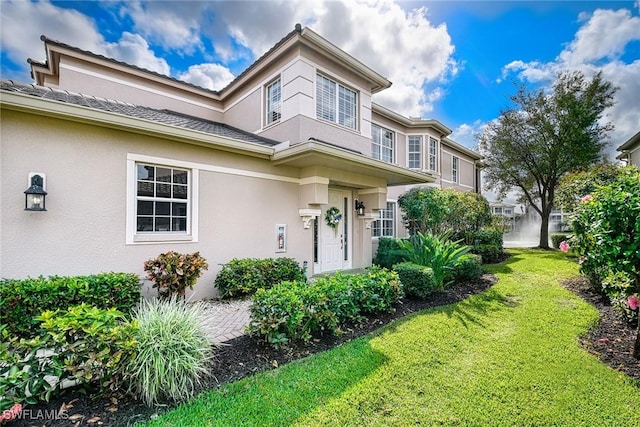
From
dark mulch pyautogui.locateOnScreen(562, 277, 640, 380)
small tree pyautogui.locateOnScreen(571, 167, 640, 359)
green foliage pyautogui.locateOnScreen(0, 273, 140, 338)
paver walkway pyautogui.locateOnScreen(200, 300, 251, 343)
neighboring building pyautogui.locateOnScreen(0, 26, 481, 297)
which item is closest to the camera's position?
small tree pyautogui.locateOnScreen(571, 167, 640, 359)

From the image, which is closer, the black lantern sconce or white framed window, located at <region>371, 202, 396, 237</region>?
the black lantern sconce

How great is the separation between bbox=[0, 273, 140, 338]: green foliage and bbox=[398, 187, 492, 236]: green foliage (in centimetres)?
942

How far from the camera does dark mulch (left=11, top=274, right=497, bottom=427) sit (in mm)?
2494

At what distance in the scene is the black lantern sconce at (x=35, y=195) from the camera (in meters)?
4.43

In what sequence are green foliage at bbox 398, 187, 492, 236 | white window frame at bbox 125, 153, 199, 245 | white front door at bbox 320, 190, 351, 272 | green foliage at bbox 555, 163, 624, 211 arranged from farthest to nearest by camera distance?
green foliage at bbox 398, 187, 492, 236 < green foliage at bbox 555, 163, 624, 211 < white front door at bbox 320, 190, 351, 272 < white window frame at bbox 125, 153, 199, 245

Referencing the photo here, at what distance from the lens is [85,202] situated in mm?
4996

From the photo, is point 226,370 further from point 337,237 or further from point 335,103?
point 335,103

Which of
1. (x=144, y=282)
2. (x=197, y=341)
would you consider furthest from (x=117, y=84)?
(x=197, y=341)

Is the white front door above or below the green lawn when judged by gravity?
above

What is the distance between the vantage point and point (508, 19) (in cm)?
780

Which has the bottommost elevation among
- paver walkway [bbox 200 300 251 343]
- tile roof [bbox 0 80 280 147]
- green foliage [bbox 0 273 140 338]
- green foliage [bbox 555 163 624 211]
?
paver walkway [bbox 200 300 251 343]

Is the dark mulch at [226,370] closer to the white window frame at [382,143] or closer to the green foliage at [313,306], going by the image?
the green foliage at [313,306]

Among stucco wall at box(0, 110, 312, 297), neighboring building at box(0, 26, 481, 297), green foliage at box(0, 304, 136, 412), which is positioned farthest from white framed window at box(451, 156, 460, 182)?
green foliage at box(0, 304, 136, 412)

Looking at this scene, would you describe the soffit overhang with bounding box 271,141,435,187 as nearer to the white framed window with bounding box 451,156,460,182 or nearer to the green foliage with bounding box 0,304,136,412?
the green foliage with bounding box 0,304,136,412
